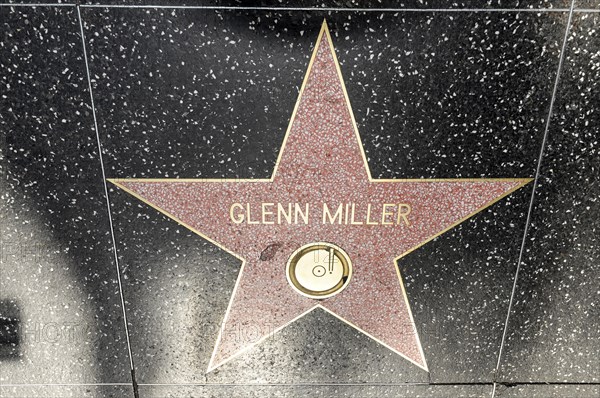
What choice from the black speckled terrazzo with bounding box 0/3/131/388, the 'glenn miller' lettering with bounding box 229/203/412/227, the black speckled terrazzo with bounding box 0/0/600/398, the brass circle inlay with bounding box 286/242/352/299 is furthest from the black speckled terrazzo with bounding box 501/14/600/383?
the black speckled terrazzo with bounding box 0/3/131/388

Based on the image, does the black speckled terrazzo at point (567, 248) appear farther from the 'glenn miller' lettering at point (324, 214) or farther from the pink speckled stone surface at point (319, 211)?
the 'glenn miller' lettering at point (324, 214)

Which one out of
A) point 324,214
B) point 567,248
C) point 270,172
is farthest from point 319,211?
point 567,248

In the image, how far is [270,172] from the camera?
3.82 feet

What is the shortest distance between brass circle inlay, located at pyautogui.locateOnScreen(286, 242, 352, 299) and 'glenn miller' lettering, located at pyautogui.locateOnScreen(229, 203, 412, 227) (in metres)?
0.07

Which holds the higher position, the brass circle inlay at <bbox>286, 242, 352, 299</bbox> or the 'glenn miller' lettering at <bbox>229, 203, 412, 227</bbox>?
the 'glenn miller' lettering at <bbox>229, 203, 412, 227</bbox>

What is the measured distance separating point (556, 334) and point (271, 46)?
1024 mm

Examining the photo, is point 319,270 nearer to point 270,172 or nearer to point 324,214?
point 324,214

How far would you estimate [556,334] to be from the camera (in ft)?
4.31

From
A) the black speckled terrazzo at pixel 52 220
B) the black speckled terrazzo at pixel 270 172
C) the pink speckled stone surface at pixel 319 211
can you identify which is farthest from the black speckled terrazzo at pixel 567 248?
the black speckled terrazzo at pixel 52 220

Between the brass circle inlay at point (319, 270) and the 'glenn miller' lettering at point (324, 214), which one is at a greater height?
the 'glenn miller' lettering at point (324, 214)

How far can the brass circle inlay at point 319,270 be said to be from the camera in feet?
4.02

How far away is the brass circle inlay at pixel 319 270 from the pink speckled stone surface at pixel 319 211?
0.05ft

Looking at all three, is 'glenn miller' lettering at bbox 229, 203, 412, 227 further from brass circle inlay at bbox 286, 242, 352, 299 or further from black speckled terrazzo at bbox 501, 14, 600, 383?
black speckled terrazzo at bbox 501, 14, 600, 383

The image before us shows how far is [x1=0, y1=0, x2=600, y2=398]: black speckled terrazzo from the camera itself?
3.50ft
